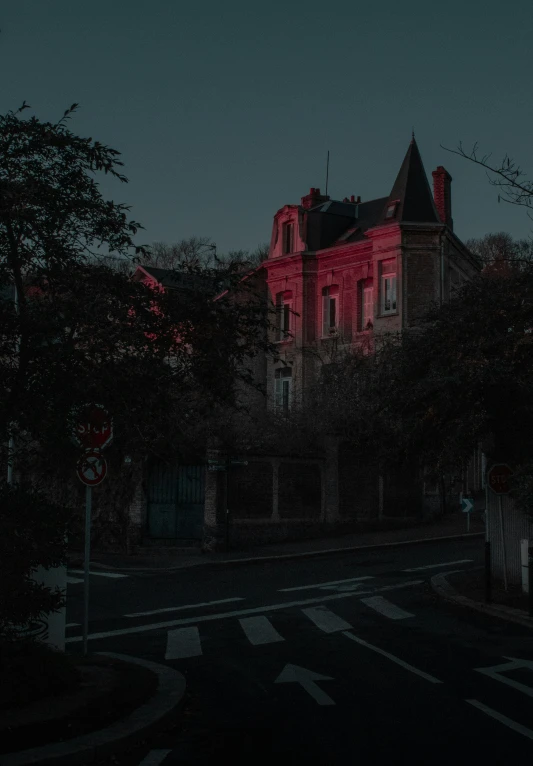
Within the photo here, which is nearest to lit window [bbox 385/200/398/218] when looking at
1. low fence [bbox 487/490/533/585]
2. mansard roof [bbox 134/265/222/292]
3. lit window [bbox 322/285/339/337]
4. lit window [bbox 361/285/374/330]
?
lit window [bbox 361/285/374/330]

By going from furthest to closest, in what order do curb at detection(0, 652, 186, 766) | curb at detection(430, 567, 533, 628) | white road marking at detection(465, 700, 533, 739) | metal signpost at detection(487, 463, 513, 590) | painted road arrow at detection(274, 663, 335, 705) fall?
metal signpost at detection(487, 463, 513, 590) < curb at detection(430, 567, 533, 628) < painted road arrow at detection(274, 663, 335, 705) < white road marking at detection(465, 700, 533, 739) < curb at detection(0, 652, 186, 766)

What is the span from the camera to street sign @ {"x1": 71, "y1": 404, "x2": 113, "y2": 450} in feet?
26.2

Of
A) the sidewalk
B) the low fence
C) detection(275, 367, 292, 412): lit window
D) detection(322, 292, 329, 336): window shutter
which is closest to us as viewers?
the low fence

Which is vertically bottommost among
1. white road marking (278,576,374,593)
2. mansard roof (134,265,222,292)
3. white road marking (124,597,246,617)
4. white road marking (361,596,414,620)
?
white road marking (124,597,246,617)

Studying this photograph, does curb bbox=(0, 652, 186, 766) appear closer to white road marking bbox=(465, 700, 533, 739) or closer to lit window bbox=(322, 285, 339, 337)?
white road marking bbox=(465, 700, 533, 739)

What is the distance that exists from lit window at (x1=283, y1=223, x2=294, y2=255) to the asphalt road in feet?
81.2

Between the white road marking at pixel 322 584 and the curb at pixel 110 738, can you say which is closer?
the curb at pixel 110 738

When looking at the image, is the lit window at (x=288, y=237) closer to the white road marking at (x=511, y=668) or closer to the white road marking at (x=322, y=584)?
the white road marking at (x=322, y=584)

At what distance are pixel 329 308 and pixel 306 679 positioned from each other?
32.9m

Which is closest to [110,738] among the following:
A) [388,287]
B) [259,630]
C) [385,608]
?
[259,630]

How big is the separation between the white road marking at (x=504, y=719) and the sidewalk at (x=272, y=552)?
15892 millimetres

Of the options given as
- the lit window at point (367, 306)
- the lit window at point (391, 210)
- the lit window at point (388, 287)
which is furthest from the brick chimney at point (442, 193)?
the lit window at point (367, 306)

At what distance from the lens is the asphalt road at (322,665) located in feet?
A: 22.9

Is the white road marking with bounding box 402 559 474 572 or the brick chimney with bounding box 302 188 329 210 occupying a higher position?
the brick chimney with bounding box 302 188 329 210
